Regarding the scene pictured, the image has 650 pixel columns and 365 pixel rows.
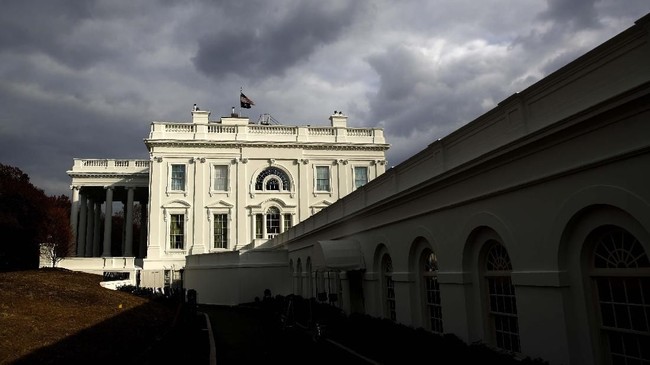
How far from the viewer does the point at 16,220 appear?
1347 inches

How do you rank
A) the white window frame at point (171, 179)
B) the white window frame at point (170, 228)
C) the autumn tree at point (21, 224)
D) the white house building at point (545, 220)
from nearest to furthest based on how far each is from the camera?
the white house building at point (545, 220) < the autumn tree at point (21, 224) < the white window frame at point (170, 228) < the white window frame at point (171, 179)

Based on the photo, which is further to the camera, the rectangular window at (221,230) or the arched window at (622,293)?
the rectangular window at (221,230)

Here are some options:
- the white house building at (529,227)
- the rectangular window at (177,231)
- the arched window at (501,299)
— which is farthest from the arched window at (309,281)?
the rectangular window at (177,231)

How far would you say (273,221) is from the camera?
46.7m

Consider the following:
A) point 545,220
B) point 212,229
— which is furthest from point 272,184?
point 545,220

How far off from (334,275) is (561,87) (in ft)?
47.8

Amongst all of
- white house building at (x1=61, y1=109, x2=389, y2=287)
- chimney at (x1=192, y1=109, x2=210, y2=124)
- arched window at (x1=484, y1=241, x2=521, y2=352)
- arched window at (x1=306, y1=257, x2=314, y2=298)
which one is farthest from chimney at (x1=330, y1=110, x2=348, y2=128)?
arched window at (x1=484, y1=241, x2=521, y2=352)

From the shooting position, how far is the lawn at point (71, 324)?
39.4ft

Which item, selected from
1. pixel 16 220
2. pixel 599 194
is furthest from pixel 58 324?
pixel 16 220

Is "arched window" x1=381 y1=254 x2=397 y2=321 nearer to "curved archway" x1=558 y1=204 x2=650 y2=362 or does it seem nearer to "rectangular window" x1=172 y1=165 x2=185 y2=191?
"curved archway" x1=558 y1=204 x2=650 y2=362

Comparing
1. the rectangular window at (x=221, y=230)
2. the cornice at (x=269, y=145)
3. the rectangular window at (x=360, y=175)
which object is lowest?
the rectangular window at (x=221, y=230)

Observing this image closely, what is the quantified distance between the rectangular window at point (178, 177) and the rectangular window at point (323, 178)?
12.8 metres

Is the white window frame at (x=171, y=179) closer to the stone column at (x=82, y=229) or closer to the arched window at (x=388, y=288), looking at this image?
the stone column at (x=82, y=229)

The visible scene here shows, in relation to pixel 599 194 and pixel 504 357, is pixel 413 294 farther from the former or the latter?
pixel 599 194
